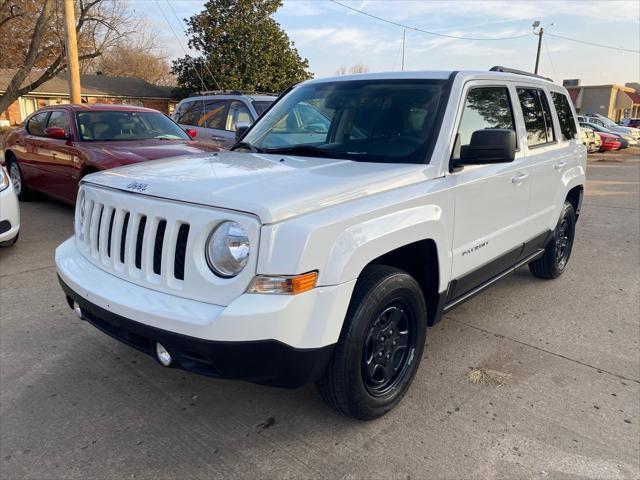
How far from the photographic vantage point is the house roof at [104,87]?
116 feet

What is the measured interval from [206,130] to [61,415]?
25.0 ft

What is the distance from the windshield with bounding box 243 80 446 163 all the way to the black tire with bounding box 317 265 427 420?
0.82 meters

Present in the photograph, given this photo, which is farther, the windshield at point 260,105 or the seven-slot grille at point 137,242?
the windshield at point 260,105

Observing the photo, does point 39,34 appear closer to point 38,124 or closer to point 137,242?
point 38,124

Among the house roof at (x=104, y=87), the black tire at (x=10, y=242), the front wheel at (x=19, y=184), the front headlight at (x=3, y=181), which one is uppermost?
the house roof at (x=104, y=87)

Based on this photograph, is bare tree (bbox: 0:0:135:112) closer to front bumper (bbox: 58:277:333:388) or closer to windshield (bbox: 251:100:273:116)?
windshield (bbox: 251:100:273:116)

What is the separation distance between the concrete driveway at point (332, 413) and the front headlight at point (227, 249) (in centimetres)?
100

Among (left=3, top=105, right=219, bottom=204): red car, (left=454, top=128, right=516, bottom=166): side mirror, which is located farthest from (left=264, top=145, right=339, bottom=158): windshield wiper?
(left=3, top=105, right=219, bottom=204): red car

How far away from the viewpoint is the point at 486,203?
11.2 ft

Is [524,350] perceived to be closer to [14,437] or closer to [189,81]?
[14,437]

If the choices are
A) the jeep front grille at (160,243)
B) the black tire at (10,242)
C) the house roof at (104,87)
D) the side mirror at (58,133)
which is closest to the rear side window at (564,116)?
the jeep front grille at (160,243)

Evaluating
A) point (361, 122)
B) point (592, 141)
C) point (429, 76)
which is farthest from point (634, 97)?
point (361, 122)

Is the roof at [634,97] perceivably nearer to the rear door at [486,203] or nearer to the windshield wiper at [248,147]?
the rear door at [486,203]

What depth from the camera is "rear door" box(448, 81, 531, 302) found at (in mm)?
3207
